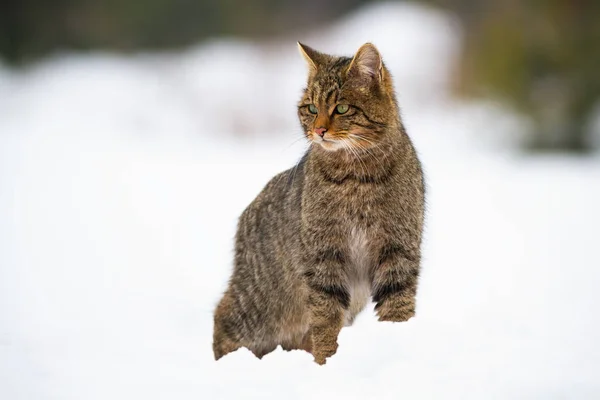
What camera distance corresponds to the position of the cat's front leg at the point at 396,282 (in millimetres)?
3568

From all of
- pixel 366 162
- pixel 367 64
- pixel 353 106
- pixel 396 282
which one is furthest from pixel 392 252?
pixel 367 64

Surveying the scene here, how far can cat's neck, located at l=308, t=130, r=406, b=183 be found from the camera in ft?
11.8

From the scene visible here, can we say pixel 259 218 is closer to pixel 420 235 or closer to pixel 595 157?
pixel 420 235

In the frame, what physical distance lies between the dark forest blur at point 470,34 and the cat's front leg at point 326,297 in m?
7.00

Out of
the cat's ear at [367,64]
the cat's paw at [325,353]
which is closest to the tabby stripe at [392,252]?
the cat's paw at [325,353]

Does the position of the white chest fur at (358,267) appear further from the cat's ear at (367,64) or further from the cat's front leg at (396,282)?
the cat's ear at (367,64)

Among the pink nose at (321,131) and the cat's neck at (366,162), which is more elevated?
the pink nose at (321,131)

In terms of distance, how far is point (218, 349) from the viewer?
4.09 m

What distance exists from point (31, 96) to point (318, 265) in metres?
10.4

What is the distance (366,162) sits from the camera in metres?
3.63

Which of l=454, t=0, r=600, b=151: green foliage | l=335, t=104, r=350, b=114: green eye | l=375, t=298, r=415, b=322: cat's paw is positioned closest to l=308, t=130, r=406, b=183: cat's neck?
l=335, t=104, r=350, b=114: green eye

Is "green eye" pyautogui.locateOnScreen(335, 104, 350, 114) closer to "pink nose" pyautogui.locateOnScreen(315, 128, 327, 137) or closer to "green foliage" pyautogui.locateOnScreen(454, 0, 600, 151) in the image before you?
"pink nose" pyautogui.locateOnScreen(315, 128, 327, 137)

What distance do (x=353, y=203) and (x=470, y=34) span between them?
362 inches

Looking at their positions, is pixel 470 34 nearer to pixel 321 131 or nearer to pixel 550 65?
pixel 550 65
